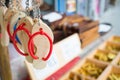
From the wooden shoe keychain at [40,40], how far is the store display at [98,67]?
428mm

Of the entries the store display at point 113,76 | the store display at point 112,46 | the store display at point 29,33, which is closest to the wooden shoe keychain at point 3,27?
the store display at point 29,33

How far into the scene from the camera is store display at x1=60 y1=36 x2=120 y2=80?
0.86 m

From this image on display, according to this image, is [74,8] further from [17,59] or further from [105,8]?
[17,59]

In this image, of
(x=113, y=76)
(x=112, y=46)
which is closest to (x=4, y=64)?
(x=113, y=76)

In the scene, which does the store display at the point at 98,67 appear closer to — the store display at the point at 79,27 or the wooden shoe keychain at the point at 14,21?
the store display at the point at 79,27

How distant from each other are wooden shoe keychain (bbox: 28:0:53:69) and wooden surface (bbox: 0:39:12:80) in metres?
0.11

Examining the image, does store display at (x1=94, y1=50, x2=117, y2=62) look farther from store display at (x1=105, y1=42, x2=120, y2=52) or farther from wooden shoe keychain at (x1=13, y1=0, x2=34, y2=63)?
wooden shoe keychain at (x1=13, y1=0, x2=34, y2=63)

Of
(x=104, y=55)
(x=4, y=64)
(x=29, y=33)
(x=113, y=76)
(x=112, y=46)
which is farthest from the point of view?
(x=112, y=46)

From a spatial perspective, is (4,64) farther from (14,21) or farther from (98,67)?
(98,67)

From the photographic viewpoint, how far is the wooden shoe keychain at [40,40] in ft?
1.34

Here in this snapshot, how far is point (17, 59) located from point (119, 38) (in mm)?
735

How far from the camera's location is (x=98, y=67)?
958mm

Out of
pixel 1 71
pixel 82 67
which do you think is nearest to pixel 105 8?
pixel 82 67

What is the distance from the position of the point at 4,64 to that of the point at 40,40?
17 centimetres
